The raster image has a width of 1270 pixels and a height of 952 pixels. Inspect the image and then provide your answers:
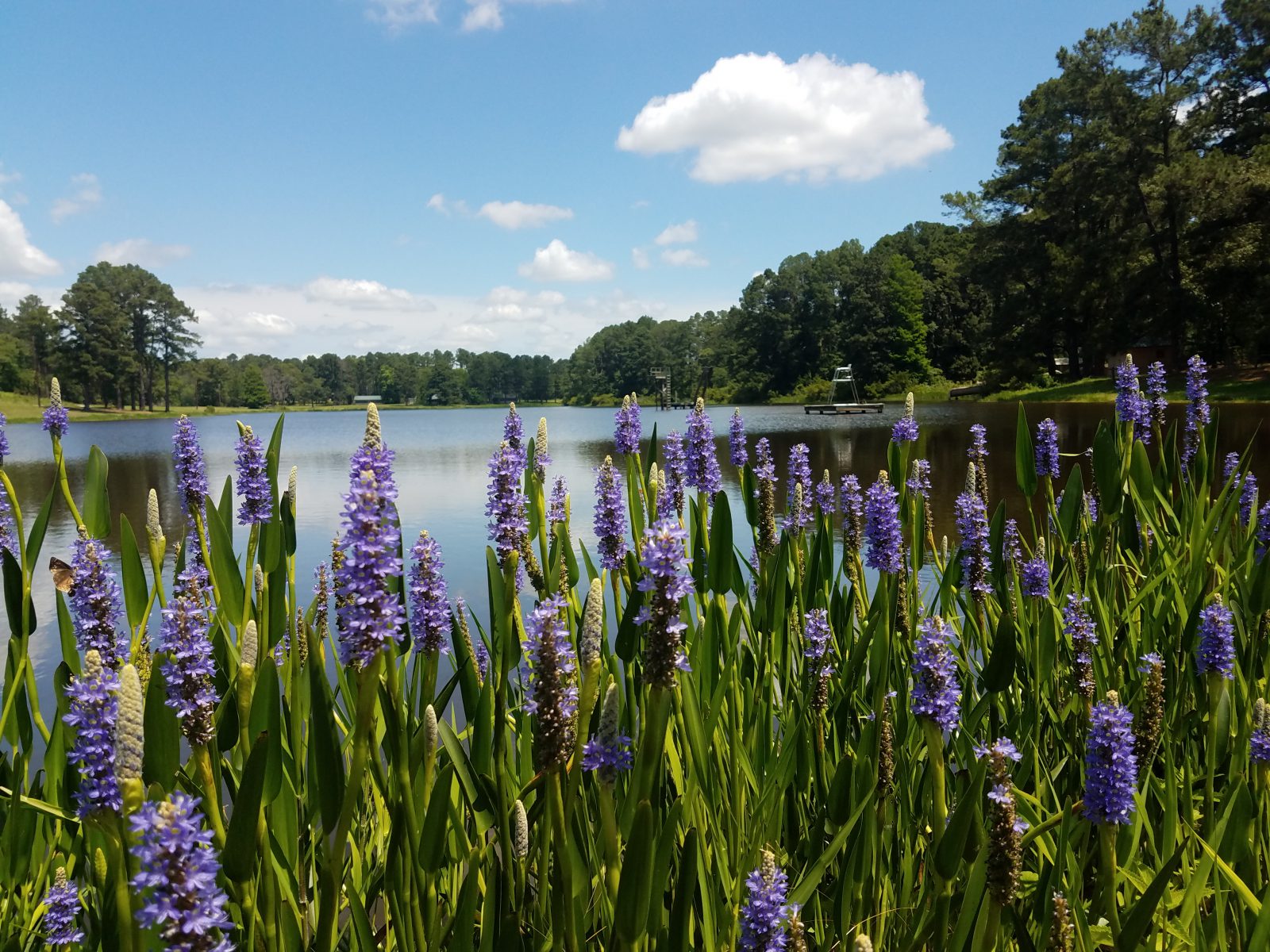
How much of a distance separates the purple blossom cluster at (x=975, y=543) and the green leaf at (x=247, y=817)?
9.50ft

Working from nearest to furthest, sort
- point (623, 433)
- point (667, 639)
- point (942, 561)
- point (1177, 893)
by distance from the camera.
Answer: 1. point (667, 639)
2. point (1177, 893)
3. point (623, 433)
4. point (942, 561)

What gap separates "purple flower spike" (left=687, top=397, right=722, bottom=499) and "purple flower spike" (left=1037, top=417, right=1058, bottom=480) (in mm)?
2095

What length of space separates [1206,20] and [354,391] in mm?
151249

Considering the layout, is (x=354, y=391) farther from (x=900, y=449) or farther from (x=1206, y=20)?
(x=900, y=449)

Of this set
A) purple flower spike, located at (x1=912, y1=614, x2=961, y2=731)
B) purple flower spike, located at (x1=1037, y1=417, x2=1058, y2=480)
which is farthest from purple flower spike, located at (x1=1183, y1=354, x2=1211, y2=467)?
purple flower spike, located at (x1=912, y1=614, x2=961, y2=731)

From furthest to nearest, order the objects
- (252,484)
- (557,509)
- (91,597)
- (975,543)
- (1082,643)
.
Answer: (975,543) → (557,509) → (1082,643) → (252,484) → (91,597)

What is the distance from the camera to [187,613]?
171 centimetres

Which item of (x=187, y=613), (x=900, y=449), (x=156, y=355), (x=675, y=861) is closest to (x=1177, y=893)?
(x=675, y=861)

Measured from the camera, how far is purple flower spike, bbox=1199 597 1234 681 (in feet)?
7.84

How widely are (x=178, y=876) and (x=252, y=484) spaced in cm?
172

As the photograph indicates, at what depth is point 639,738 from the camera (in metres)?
1.89

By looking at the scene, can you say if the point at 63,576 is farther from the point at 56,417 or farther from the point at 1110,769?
the point at 1110,769

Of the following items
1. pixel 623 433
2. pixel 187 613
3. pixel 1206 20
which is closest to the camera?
pixel 187 613

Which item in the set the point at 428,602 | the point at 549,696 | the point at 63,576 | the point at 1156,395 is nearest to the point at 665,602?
the point at 549,696
